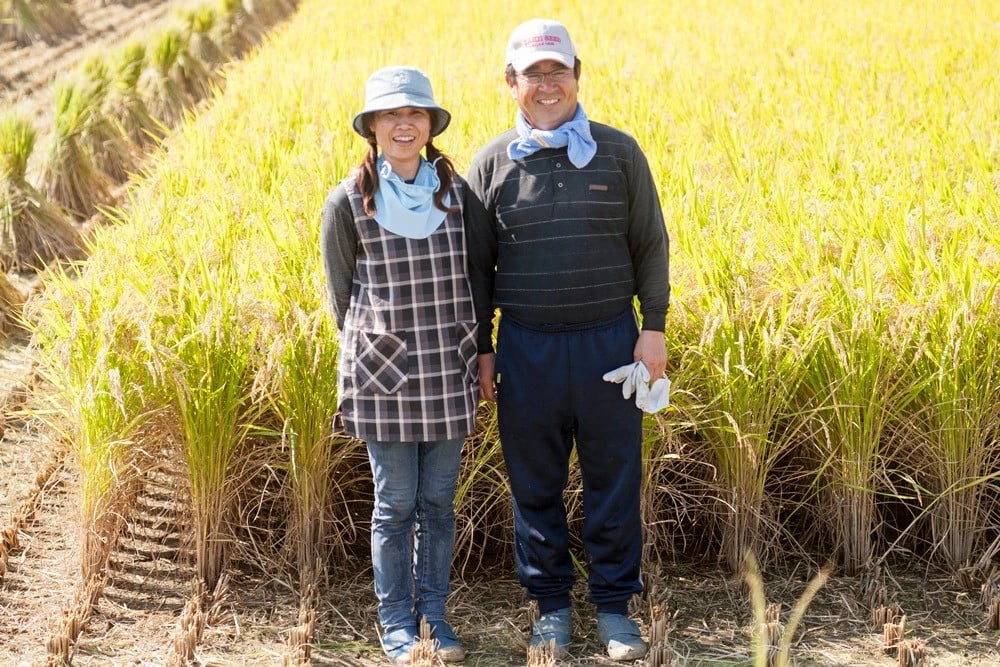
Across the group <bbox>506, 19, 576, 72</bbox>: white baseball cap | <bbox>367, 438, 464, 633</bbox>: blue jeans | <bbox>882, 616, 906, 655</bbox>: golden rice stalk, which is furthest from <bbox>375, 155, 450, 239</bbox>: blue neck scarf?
<bbox>882, 616, 906, 655</bbox>: golden rice stalk

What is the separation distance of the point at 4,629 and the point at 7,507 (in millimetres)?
722

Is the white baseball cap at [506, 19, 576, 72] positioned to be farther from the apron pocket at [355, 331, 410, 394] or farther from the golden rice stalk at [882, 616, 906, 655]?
the golden rice stalk at [882, 616, 906, 655]

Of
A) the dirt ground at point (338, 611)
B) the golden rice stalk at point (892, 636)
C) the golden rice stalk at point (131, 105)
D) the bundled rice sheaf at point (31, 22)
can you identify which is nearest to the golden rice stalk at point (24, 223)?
the golden rice stalk at point (131, 105)

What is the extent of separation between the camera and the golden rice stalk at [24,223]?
5812 millimetres

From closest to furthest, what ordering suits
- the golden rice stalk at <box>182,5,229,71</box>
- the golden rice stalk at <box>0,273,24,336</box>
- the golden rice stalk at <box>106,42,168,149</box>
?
the golden rice stalk at <box>0,273,24,336</box>, the golden rice stalk at <box>106,42,168,149</box>, the golden rice stalk at <box>182,5,229,71</box>

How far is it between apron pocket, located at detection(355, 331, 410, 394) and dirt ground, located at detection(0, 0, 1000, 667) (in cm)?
66

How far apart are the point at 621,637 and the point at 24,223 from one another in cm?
445

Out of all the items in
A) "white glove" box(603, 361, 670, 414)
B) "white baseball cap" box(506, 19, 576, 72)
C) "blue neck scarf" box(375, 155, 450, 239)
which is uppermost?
"white baseball cap" box(506, 19, 576, 72)

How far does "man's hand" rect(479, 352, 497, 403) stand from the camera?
2658 millimetres

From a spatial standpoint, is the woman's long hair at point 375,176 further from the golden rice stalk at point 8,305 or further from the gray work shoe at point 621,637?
the golden rice stalk at point 8,305

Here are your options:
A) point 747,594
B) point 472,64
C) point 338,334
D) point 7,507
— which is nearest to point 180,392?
point 338,334

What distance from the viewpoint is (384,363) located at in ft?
8.33

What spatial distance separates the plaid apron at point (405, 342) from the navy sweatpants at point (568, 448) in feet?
0.43

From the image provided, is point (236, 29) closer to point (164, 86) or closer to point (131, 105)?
point (164, 86)
